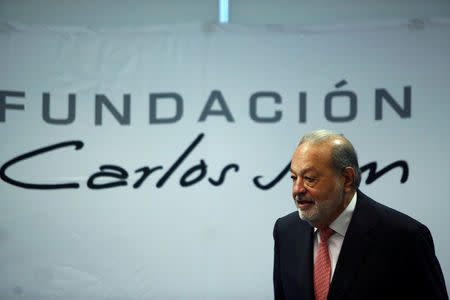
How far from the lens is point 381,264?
1179 mm

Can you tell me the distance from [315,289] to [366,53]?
1503 mm

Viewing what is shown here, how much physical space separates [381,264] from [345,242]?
0.09 meters

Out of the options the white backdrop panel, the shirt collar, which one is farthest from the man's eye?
the white backdrop panel

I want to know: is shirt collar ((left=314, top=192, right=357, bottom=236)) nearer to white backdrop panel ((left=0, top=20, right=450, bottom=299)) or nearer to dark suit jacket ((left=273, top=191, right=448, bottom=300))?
dark suit jacket ((left=273, top=191, right=448, bottom=300))

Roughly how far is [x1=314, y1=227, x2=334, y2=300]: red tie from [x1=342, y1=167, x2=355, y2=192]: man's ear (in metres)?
0.11

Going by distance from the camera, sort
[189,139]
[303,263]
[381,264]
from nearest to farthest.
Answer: [381,264], [303,263], [189,139]

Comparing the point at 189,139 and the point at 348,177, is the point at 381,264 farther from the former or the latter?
the point at 189,139

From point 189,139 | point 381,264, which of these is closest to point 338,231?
point 381,264

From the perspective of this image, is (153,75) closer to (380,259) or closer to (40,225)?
(40,225)

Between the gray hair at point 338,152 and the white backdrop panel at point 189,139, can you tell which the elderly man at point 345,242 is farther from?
the white backdrop panel at point 189,139

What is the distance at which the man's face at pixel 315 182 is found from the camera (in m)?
1.22

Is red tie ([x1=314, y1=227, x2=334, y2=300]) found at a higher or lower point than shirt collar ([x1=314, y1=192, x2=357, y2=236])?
lower

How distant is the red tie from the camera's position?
1.22m

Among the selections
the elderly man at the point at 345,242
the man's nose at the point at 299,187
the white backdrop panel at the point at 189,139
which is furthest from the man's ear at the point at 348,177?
the white backdrop panel at the point at 189,139
